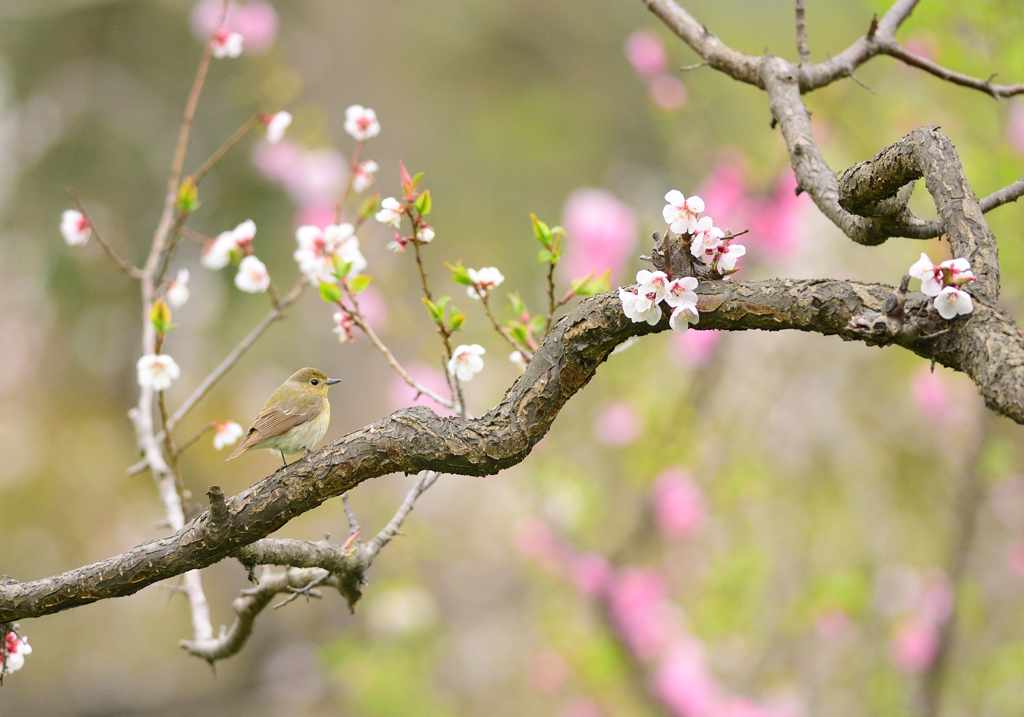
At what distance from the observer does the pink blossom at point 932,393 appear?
14.8ft

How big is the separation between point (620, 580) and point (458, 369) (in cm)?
304

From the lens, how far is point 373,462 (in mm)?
1376

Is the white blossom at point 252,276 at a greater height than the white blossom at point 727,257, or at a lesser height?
greater

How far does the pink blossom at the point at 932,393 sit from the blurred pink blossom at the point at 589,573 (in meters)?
1.97

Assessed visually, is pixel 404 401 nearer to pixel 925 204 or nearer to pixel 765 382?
A: pixel 765 382

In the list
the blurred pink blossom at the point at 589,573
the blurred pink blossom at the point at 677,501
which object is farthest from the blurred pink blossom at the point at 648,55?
the blurred pink blossom at the point at 589,573

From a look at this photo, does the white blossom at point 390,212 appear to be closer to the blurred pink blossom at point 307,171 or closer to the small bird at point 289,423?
the small bird at point 289,423

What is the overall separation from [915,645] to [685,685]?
44.6 inches

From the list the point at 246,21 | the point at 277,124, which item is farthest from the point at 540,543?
the point at 246,21

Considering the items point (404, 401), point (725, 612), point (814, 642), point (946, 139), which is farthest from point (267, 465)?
point (946, 139)

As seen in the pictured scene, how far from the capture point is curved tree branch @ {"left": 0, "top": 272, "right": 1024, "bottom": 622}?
1243 millimetres

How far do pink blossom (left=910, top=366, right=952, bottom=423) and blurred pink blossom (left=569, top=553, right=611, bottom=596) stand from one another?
1970 millimetres

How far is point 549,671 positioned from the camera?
4883 millimetres

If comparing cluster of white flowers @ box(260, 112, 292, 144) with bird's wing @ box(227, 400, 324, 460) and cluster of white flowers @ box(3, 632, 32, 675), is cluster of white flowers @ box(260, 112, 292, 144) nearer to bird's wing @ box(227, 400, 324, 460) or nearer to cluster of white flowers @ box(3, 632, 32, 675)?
bird's wing @ box(227, 400, 324, 460)
